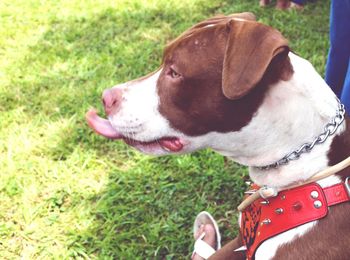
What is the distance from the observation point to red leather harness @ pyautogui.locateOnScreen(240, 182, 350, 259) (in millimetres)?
1869

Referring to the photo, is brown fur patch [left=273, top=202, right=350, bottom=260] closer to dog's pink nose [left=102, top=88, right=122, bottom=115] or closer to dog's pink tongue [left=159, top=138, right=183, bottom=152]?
dog's pink tongue [left=159, top=138, right=183, bottom=152]

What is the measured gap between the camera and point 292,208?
1.92 m

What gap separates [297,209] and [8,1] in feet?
16.1

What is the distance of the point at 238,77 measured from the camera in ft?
5.61

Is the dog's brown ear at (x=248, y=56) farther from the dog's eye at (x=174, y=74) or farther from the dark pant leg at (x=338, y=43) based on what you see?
the dark pant leg at (x=338, y=43)

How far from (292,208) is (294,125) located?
0.31m

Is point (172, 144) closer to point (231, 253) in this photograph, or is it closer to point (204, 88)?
point (204, 88)

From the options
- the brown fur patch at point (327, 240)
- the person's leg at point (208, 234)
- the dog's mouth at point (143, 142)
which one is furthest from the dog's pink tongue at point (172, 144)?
the person's leg at point (208, 234)

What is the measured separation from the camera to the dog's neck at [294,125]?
1.85m

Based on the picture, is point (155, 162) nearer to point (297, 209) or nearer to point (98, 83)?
point (98, 83)

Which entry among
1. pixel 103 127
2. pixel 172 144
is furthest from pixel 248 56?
pixel 103 127

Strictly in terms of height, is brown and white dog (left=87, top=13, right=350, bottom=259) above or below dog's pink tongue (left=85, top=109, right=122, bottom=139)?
above

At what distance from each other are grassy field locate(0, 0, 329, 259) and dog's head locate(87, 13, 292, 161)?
3.39 ft

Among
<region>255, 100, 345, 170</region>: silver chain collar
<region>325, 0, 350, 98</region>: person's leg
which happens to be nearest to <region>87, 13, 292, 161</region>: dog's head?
<region>255, 100, 345, 170</region>: silver chain collar
